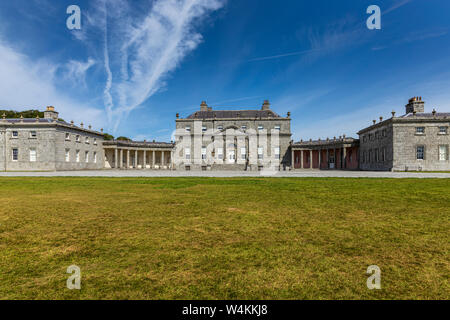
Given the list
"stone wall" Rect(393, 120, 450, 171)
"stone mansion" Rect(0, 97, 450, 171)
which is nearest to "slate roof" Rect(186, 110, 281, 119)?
"stone mansion" Rect(0, 97, 450, 171)

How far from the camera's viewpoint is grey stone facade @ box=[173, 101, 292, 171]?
51969 millimetres

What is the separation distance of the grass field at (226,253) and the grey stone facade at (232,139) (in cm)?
4439

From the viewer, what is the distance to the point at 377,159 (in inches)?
1473

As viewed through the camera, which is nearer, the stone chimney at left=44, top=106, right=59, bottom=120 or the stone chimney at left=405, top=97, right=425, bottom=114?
the stone chimney at left=405, top=97, right=425, bottom=114

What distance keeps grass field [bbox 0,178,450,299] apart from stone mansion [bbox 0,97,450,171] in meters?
34.8

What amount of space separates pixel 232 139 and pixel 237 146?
2.06 metres

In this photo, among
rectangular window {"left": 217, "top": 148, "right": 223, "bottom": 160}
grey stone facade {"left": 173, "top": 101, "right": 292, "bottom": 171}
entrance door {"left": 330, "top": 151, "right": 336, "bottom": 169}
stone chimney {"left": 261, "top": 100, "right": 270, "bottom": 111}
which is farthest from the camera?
stone chimney {"left": 261, "top": 100, "right": 270, "bottom": 111}

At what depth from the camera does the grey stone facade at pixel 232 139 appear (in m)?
52.0

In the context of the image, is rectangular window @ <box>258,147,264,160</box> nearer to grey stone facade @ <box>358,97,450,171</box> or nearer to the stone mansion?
the stone mansion

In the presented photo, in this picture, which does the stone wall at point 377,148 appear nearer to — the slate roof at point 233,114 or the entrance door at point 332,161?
the entrance door at point 332,161

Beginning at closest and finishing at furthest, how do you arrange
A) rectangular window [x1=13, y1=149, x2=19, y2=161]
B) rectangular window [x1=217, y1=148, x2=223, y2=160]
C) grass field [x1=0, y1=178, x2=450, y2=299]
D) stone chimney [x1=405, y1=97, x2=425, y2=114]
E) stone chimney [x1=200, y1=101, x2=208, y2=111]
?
grass field [x1=0, y1=178, x2=450, y2=299] < stone chimney [x1=405, y1=97, x2=425, y2=114] < rectangular window [x1=13, y1=149, x2=19, y2=161] < rectangular window [x1=217, y1=148, x2=223, y2=160] < stone chimney [x1=200, y1=101, x2=208, y2=111]

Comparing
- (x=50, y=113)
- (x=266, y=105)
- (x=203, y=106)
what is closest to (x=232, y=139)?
(x=203, y=106)
